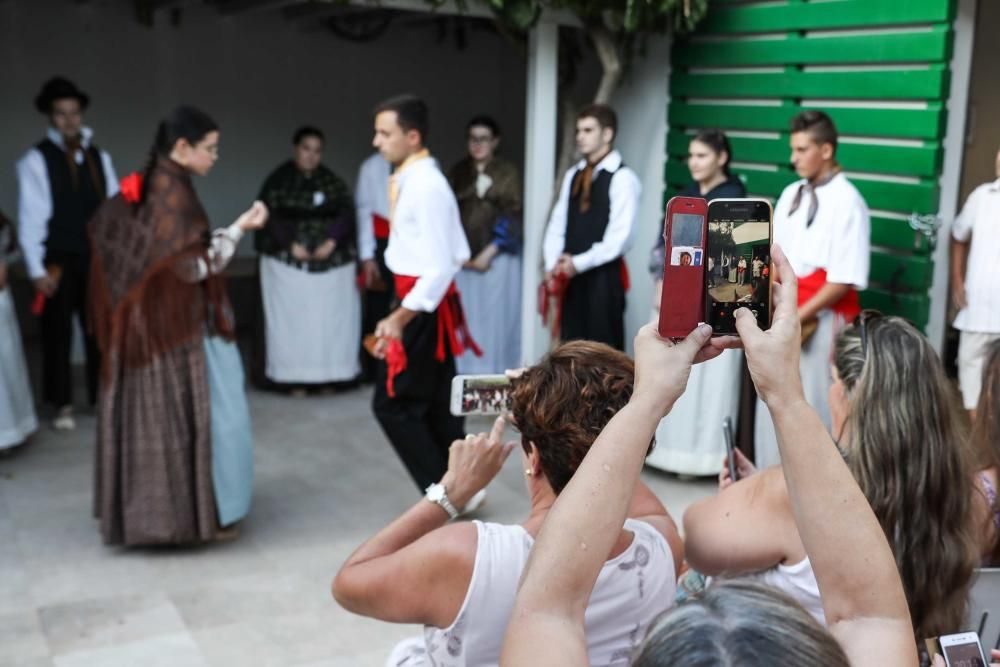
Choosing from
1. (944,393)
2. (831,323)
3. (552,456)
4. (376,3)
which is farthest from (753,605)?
(376,3)

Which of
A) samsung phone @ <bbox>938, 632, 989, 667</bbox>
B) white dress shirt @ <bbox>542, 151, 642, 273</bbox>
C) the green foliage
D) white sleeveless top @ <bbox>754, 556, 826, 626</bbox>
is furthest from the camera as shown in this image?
the green foliage

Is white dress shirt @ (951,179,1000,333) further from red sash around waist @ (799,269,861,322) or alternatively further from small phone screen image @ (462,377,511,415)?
small phone screen image @ (462,377,511,415)

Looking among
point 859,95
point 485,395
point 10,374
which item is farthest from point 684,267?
point 10,374

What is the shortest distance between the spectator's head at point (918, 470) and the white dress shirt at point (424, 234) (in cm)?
197

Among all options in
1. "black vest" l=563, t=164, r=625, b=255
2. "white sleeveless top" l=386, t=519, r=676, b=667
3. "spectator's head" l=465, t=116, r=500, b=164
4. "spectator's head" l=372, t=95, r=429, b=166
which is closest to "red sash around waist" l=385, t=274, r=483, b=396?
"spectator's head" l=372, t=95, r=429, b=166

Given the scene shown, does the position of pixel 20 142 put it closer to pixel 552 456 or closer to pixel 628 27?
pixel 628 27

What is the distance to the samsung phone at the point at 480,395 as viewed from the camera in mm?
1821

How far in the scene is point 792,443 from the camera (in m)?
1.00

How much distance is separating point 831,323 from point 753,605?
321 centimetres

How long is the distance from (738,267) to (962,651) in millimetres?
603

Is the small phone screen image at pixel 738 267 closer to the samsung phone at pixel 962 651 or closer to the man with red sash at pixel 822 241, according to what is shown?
the samsung phone at pixel 962 651

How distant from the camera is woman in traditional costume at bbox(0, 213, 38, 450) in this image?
4.38 meters

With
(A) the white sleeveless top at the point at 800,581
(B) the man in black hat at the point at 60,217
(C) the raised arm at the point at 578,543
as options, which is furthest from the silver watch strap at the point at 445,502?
(B) the man in black hat at the point at 60,217

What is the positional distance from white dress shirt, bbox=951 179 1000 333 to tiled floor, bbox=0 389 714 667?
1256mm
